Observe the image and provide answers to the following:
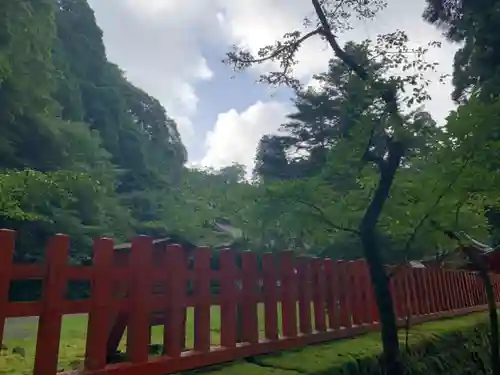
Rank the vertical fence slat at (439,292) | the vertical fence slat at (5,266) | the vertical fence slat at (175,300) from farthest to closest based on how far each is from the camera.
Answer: the vertical fence slat at (439,292)
the vertical fence slat at (175,300)
the vertical fence slat at (5,266)

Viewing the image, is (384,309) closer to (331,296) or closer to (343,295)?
(331,296)

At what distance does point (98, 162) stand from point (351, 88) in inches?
643

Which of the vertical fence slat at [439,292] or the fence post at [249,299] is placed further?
the vertical fence slat at [439,292]

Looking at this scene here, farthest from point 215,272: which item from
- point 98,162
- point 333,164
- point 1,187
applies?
point 98,162

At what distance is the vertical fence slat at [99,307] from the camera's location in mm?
2074

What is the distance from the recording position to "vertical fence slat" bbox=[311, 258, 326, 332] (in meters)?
3.72

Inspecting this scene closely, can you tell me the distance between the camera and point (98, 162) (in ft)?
61.0

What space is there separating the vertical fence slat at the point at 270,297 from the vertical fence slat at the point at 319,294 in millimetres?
560

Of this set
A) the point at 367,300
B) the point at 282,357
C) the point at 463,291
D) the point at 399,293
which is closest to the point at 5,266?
the point at 282,357

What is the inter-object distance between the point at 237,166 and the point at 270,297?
115 feet

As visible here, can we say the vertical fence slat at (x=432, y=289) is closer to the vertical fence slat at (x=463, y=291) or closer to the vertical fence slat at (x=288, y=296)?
the vertical fence slat at (x=463, y=291)

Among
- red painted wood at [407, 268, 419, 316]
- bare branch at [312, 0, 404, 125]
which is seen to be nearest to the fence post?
bare branch at [312, 0, 404, 125]

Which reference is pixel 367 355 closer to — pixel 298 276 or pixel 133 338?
pixel 298 276

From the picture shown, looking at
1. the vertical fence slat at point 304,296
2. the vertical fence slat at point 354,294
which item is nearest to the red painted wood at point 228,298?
the vertical fence slat at point 304,296
